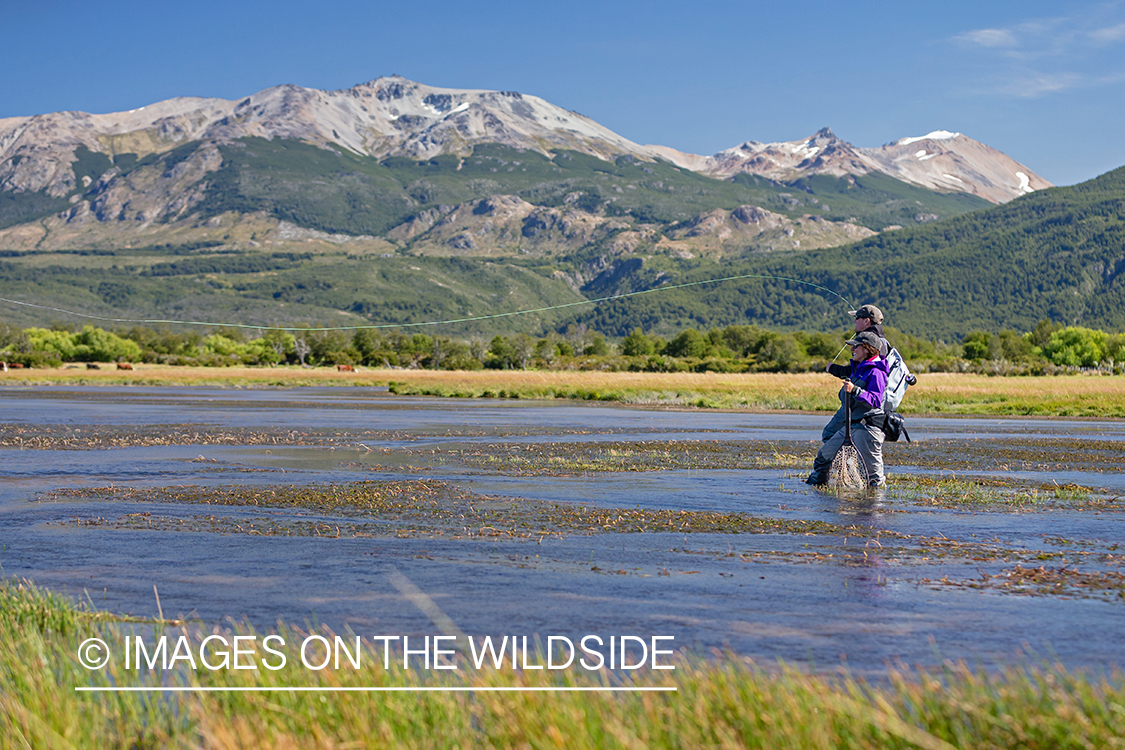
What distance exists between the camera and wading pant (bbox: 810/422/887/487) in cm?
1570

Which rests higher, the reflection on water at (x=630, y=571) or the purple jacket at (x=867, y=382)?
the purple jacket at (x=867, y=382)

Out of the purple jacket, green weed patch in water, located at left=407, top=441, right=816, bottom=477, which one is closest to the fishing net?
the purple jacket

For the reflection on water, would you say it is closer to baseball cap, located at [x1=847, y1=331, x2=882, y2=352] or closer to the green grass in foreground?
the green grass in foreground

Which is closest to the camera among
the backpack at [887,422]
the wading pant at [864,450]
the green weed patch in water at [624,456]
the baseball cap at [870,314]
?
the backpack at [887,422]

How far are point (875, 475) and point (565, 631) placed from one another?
9219 mm

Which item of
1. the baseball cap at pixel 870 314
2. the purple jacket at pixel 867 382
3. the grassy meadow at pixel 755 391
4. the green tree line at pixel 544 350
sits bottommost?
the grassy meadow at pixel 755 391

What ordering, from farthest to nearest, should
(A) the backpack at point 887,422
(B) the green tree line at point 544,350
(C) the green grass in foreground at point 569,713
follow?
(B) the green tree line at point 544,350, (A) the backpack at point 887,422, (C) the green grass in foreground at point 569,713

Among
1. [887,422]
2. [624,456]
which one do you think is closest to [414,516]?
[887,422]

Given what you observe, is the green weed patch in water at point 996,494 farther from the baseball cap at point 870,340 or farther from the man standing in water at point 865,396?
the baseball cap at point 870,340

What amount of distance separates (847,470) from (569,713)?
11.8 m

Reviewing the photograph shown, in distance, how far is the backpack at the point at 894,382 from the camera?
50.8 ft

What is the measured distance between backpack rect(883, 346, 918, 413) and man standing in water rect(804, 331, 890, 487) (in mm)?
144

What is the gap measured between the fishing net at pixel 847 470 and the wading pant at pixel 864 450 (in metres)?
0.06

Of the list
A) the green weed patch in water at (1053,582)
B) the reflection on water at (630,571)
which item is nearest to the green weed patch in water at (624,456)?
the reflection on water at (630,571)
